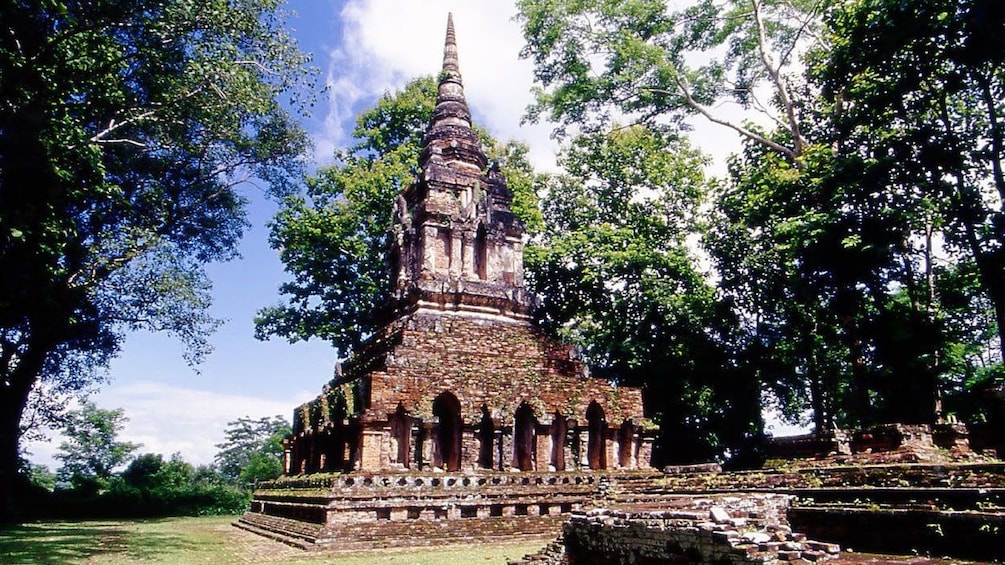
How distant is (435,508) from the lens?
47.0 feet

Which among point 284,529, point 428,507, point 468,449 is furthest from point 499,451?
point 284,529

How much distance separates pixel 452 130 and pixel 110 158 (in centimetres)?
1037

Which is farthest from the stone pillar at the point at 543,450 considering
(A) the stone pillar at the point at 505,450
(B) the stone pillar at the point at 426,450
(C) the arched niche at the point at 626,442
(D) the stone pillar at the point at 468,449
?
(B) the stone pillar at the point at 426,450

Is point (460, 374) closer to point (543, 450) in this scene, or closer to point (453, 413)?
point (453, 413)

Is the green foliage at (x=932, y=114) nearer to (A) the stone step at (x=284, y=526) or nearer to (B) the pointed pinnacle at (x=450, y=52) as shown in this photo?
(B) the pointed pinnacle at (x=450, y=52)

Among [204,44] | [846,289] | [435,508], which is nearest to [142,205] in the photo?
[204,44]

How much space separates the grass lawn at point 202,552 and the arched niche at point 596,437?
456cm

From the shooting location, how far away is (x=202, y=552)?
13.0 m

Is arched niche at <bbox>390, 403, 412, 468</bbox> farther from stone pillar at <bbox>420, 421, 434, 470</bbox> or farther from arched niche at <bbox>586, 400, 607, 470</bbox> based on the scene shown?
arched niche at <bbox>586, 400, 607, 470</bbox>

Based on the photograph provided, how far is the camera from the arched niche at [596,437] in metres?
18.1

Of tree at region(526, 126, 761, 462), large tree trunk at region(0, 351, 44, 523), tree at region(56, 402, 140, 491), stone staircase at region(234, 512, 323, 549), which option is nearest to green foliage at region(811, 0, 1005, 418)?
tree at region(526, 126, 761, 462)

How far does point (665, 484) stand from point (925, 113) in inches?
477

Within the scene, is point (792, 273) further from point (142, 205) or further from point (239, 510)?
point (239, 510)

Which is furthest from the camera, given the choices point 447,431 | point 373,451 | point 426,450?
point 447,431
